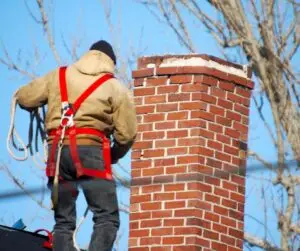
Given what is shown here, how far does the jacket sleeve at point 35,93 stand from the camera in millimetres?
10461

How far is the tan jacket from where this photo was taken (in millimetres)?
10188

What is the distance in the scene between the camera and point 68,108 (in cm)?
1017

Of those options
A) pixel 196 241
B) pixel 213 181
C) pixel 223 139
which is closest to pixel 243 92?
pixel 223 139

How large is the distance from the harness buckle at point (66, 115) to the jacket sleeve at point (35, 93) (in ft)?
0.99

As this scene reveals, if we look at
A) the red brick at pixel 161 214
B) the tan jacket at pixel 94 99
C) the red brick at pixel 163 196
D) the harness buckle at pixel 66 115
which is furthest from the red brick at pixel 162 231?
the harness buckle at pixel 66 115

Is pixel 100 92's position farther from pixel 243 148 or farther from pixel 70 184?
pixel 243 148

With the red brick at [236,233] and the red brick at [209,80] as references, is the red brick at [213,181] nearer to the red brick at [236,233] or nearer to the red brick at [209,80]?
the red brick at [236,233]

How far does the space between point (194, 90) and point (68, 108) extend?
2088 mm

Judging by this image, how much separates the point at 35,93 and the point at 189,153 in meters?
1.79

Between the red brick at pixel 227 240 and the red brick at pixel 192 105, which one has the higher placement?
the red brick at pixel 192 105

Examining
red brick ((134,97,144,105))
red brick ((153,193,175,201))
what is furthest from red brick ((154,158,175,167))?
red brick ((134,97,144,105))

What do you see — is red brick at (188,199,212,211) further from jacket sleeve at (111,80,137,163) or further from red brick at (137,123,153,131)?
jacket sleeve at (111,80,137,163)

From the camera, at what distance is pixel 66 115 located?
399 inches

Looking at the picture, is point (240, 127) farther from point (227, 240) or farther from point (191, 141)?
point (227, 240)
